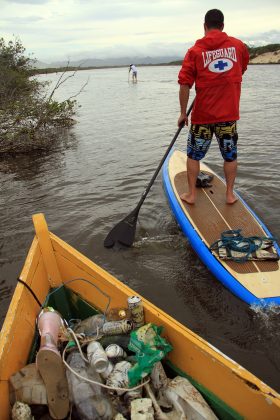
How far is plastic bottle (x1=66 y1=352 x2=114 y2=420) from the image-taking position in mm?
2410

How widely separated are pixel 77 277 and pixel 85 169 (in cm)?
603

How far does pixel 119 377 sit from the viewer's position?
2574 mm

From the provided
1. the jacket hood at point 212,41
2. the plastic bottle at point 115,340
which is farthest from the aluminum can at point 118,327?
the jacket hood at point 212,41

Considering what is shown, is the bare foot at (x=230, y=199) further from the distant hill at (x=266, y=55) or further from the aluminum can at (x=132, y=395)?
the distant hill at (x=266, y=55)

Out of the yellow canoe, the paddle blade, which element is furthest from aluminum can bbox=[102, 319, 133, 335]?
the paddle blade

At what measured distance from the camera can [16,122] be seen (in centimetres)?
1052

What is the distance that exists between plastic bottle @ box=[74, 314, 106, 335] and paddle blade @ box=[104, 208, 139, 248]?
222 centimetres

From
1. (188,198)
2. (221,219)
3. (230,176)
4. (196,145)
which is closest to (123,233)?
(188,198)

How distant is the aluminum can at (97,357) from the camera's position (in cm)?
264

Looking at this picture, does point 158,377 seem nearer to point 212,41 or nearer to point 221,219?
point 221,219

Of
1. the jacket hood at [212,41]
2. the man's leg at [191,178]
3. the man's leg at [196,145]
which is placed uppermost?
the jacket hood at [212,41]

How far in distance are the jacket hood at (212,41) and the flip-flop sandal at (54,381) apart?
3771mm

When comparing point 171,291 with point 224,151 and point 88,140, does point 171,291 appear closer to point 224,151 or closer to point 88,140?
point 224,151

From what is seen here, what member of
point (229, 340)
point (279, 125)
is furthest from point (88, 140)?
point (229, 340)
